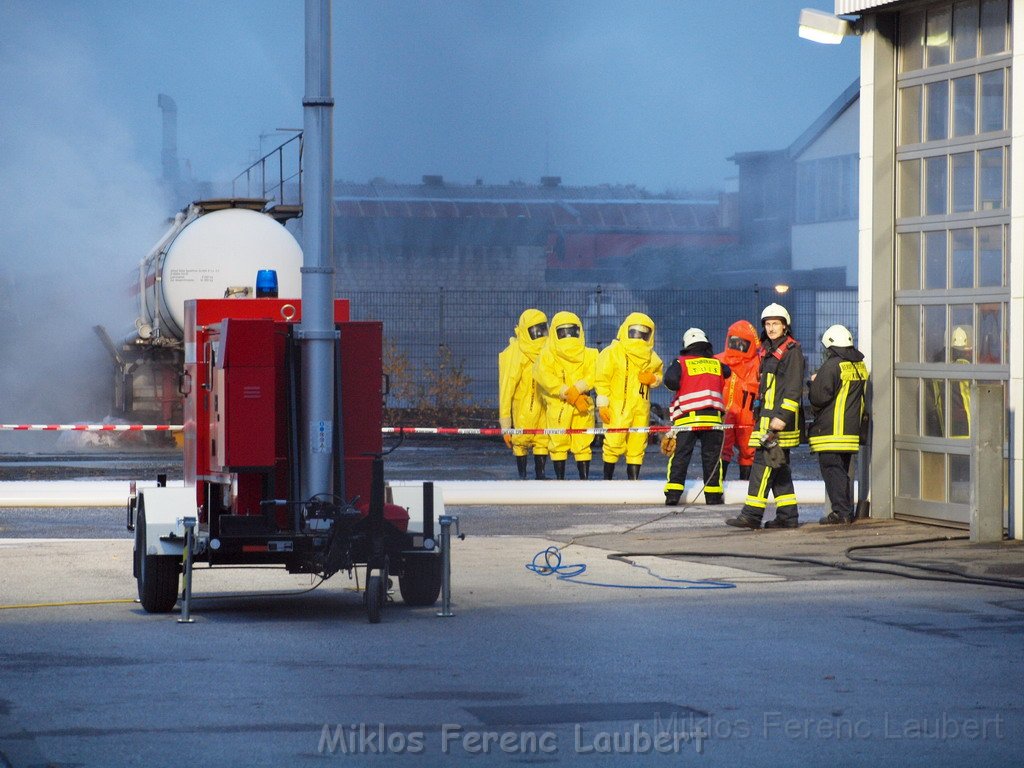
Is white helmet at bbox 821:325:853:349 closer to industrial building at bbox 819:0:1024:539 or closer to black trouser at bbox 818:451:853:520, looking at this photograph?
industrial building at bbox 819:0:1024:539

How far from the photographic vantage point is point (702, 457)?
1680 centimetres

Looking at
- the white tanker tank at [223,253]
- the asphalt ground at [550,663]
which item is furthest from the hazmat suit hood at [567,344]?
the asphalt ground at [550,663]

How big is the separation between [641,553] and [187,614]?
424cm

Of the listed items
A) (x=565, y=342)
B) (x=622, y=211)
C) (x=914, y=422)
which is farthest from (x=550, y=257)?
(x=914, y=422)

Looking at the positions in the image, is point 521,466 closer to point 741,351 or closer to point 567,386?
point 567,386

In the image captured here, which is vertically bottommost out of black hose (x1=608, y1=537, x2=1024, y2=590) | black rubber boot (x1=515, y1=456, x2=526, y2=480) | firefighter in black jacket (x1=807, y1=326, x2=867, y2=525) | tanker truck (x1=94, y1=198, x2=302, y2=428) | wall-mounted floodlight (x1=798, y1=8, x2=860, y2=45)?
black hose (x1=608, y1=537, x2=1024, y2=590)

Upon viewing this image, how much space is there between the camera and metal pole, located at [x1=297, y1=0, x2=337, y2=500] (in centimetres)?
980

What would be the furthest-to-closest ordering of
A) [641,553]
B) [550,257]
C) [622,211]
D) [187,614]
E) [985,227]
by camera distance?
[622,211] → [550,257] → [985,227] → [641,553] → [187,614]

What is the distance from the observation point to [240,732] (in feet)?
20.7

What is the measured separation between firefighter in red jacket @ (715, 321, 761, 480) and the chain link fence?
30.5 feet

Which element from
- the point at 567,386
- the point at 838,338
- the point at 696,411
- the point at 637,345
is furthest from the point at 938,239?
the point at 567,386

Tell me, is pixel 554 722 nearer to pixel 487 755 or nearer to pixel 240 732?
pixel 487 755

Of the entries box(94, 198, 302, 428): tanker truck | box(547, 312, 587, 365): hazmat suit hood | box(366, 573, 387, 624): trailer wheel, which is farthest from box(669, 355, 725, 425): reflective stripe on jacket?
box(366, 573, 387, 624): trailer wheel

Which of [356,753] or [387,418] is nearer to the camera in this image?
[356,753]
